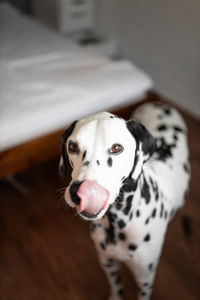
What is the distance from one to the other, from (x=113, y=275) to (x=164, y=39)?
2293 millimetres

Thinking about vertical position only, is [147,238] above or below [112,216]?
below

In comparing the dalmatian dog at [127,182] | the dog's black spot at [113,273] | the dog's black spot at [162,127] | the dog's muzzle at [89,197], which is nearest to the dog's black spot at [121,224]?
the dalmatian dog at [127,182]

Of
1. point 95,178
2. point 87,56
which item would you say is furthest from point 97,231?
point 87,56

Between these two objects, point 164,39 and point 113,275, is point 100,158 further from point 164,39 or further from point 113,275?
point 164,39

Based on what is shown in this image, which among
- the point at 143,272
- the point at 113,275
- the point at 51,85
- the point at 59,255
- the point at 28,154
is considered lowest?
the point at 59,255

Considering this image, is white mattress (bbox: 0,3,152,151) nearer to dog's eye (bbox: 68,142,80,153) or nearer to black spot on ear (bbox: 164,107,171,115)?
black spot on ear (bbox: 164,107,171,115)

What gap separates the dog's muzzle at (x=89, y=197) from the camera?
74 centimetres

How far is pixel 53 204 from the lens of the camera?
77.3 inches

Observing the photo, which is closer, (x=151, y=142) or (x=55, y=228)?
(x=151, y=142)

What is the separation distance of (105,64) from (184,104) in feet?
3.72

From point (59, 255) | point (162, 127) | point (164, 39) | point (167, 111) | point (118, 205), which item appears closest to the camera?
point (118, 205)

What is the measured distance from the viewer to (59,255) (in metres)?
1.68

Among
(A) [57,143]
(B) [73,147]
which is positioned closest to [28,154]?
(A) [57,143]

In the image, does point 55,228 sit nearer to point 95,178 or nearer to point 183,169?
→ point 183,169
